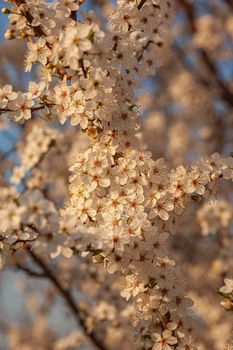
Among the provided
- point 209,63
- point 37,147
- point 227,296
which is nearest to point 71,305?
point 37,147

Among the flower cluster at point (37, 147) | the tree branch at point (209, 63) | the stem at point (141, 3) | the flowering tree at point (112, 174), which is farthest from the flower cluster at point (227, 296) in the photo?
the tree branch at point (209, 63)

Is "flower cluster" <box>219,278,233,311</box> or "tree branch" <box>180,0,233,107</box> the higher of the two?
"flower cluster" <box>219,278,233,311</box>

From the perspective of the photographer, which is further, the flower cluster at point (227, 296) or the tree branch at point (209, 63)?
the tree branch at point (209, 63)

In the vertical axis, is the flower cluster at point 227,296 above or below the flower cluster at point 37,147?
above

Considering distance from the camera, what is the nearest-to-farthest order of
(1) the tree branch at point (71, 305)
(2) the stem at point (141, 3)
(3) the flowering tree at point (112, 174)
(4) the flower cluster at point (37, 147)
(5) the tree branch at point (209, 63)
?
(3) the flowering tree at point (112, 174), (2) the stem at point (141, 3), (4) the flower cluster at point (37, 147), (1) the tree branch at point (71, 305), (5) the tree branch at point (209, 63)

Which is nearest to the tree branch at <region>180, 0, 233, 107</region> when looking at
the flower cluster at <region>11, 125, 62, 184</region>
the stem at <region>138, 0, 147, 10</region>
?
the flower cluster at <region>11, 125, 62, 184</region>

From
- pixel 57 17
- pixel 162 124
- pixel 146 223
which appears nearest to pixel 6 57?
pixel 162 124

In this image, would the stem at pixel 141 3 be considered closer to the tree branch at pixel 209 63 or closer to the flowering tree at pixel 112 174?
the flowering tree at pixel 112 174

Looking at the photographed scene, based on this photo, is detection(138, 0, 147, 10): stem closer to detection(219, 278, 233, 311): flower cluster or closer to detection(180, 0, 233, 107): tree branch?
detection(219, 278, 233, 311): flower cluster

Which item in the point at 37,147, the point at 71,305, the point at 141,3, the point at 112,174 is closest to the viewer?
the point at 112,174

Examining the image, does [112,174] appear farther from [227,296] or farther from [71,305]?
[71,305]

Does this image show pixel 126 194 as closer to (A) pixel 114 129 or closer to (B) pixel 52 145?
(A) pixel 114 129
